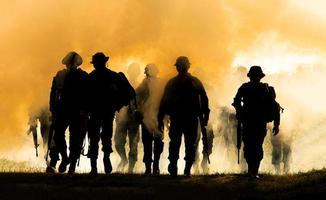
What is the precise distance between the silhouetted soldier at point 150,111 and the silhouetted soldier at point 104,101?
3513mm

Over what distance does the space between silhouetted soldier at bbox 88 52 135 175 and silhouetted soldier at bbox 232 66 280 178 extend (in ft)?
8.40

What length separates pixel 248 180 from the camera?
20.0 meters

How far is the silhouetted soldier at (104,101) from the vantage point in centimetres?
2136

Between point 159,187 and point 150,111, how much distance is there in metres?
7.75

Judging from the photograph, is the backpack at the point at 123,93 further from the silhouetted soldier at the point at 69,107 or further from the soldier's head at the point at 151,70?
the soldier's head at the point at 151,70

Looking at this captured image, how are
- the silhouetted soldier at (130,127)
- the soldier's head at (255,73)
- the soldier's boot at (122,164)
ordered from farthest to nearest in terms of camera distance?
the soldier's boot at (122,164)
the silhouetted soldier at (130,127)
the soldier's head at (255,73)

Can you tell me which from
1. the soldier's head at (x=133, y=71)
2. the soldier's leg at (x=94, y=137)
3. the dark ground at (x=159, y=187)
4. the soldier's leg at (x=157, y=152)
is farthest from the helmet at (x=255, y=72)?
the soldier's head at (x=133, y=71)

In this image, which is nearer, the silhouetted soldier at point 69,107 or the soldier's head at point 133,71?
the silhouetted soldier at point 69,107

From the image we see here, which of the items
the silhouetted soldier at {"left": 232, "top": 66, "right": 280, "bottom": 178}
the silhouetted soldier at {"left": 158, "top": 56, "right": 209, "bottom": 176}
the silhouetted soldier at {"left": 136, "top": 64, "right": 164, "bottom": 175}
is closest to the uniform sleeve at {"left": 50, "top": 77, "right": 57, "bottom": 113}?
the silhouetted soldier at {"left": 158, "top": 56, "right": 209, "bottom": 176}

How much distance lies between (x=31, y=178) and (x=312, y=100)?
87068 millimetres

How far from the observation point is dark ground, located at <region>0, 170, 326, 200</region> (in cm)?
1703

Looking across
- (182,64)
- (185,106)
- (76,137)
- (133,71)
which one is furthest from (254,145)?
(133,71)

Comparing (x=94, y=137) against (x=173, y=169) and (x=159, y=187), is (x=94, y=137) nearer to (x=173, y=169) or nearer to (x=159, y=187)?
(x=173, y=169)

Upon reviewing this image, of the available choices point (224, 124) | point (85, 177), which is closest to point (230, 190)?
point (85, 177)
